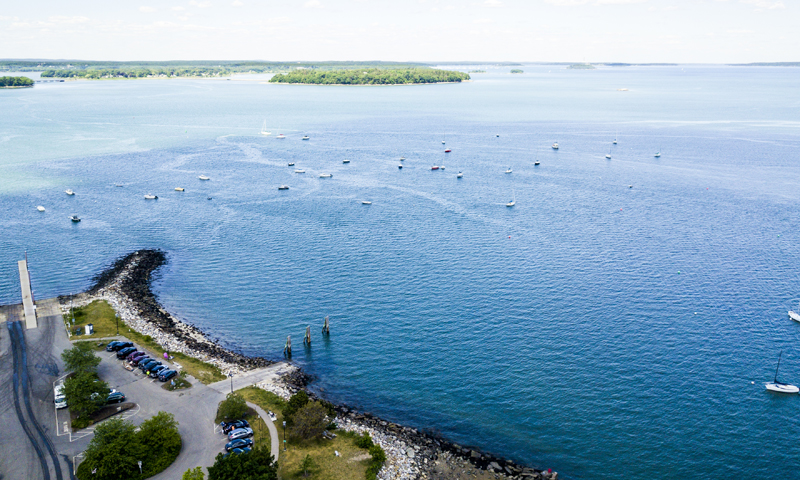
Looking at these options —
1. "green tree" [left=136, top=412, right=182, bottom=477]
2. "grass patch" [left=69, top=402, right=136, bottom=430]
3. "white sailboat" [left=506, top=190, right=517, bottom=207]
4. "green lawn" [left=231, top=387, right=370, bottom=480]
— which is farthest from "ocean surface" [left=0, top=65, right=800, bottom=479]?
"grass patch" [left=69, top=402, right=136, bottom=430]

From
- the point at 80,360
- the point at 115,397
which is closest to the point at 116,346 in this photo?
the point at 80,360

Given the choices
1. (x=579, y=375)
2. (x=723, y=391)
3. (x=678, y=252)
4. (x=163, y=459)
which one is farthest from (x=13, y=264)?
(x=678, y=252)

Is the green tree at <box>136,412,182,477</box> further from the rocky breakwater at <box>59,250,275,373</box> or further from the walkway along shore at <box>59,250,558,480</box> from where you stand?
the rocky breakwater at <box>59,250,275,373</box>

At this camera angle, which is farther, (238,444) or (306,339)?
(306,339)

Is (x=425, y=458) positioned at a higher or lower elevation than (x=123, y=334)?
lower

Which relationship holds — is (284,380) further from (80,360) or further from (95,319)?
(95,319)

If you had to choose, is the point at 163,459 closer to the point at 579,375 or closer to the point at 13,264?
the point at 579,375
